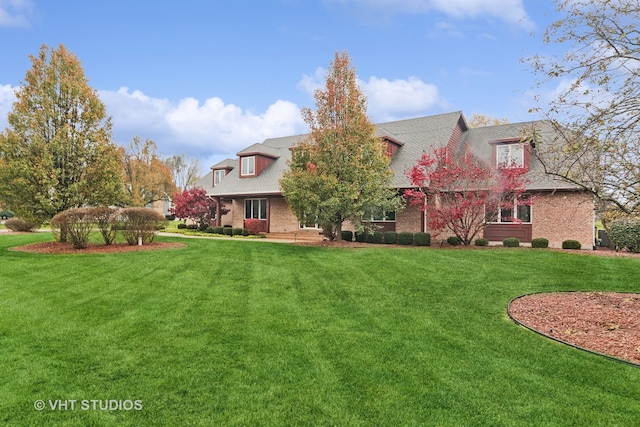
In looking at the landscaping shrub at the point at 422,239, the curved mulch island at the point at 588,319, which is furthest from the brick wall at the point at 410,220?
the curved mulch island at the point at 588,319

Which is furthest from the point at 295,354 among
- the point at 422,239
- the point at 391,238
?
the point at 391,238

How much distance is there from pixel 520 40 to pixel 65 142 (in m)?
14.9

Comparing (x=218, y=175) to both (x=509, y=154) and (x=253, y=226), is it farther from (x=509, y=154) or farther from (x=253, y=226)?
(x=509, y=154)

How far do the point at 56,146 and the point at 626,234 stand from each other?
22.3m

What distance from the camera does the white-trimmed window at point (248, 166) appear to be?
87.6 ft

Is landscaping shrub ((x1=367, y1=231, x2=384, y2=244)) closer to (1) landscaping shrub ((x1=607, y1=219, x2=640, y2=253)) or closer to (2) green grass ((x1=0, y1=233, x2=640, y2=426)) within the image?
(2) green grass ((x1=0, y1=233, x2=640, y2=426))

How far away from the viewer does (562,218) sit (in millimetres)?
17297

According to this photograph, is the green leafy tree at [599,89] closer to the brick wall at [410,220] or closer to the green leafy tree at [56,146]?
the brick wall at [410,220]

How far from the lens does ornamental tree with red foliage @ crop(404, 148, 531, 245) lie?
1534 centimetres

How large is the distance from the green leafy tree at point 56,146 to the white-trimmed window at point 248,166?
11929 millimetres

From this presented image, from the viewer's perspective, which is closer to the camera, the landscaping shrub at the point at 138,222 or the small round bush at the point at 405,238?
the landscaping shrub at the point at 138,222

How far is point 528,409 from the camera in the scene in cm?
338

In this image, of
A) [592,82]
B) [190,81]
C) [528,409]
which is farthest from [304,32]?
[528,409]

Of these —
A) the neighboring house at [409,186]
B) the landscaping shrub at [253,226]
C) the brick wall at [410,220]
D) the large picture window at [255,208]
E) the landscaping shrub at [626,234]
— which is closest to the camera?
the landscaping shrub at [626,234]
